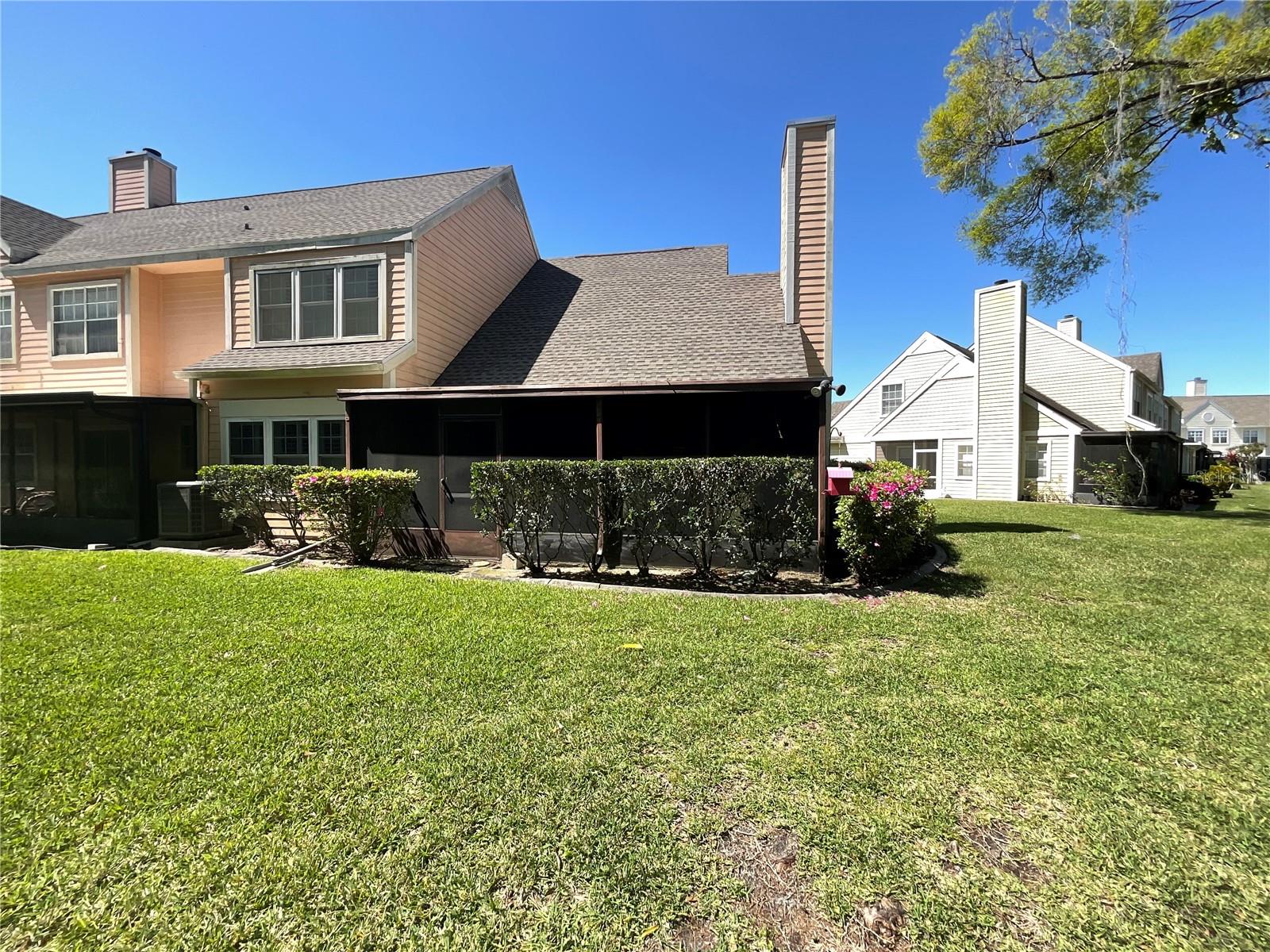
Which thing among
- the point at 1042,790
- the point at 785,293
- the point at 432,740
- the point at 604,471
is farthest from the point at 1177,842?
the point at 785,293

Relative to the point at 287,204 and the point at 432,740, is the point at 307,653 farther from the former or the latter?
the point at 287,204

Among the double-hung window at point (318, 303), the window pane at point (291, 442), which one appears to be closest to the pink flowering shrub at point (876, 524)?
the double-hung window at point (318, 303)

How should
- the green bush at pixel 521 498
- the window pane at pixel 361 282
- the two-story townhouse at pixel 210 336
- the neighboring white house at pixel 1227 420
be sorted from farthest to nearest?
the neighboring white house at pixel 1227 420
the window pane at pixel 361 282
the two-story townhouse at pixel 210 336
the green bush at pixel 521 498

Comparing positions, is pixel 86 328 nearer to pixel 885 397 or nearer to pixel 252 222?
pixel 252 222

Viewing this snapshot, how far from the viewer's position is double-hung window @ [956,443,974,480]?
1998 centimetres

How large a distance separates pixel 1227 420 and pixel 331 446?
85.2 m

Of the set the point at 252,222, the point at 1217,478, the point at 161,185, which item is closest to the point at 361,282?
the point at 252,222

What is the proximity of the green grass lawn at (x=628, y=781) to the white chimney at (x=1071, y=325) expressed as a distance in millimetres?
25557

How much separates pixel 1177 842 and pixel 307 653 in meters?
5.57

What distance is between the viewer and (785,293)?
29.7 ft

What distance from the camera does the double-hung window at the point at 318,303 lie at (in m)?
9.29

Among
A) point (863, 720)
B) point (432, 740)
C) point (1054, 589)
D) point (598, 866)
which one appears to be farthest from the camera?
point (1054, 589)

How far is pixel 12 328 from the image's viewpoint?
34.7ft

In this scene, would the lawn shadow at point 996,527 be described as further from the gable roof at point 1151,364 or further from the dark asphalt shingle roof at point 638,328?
the gable roof at point 1151,364
